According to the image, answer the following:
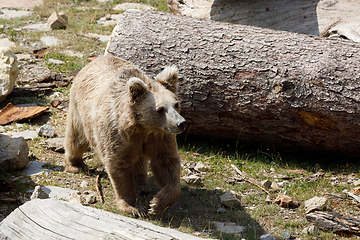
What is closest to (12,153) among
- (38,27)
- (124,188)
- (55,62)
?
(124,188)

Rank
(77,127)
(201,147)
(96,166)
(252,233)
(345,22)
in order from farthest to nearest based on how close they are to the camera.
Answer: (345,22) < (201,147) < (96,166) < (77,127) < (252,233)

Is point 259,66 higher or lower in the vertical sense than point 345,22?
lower

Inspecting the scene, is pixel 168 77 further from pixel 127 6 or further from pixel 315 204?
pixel 127 6

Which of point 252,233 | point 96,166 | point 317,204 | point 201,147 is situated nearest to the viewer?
point 252,233

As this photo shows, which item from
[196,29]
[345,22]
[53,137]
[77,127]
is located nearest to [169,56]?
[196,29]

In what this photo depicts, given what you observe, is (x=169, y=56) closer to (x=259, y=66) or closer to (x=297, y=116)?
(x=259, y=66)

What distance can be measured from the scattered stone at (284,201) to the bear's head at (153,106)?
1.91 m

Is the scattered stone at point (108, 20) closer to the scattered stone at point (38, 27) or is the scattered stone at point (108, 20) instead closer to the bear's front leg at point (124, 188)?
the scattered stone at point (38, 27)

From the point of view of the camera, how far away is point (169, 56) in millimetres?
5996

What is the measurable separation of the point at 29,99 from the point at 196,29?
383cm

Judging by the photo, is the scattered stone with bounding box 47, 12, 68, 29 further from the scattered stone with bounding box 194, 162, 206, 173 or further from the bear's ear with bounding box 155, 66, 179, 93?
the bear's ear with bounding box 155, 66, 179, 93

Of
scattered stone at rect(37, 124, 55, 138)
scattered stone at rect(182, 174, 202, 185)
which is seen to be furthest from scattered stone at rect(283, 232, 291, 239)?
scattered stone at rect(37, 124, 55, 138)

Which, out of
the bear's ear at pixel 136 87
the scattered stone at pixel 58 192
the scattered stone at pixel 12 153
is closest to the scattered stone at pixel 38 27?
the scattered stone at pixel 12 153

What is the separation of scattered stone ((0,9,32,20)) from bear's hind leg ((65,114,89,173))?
910cm
